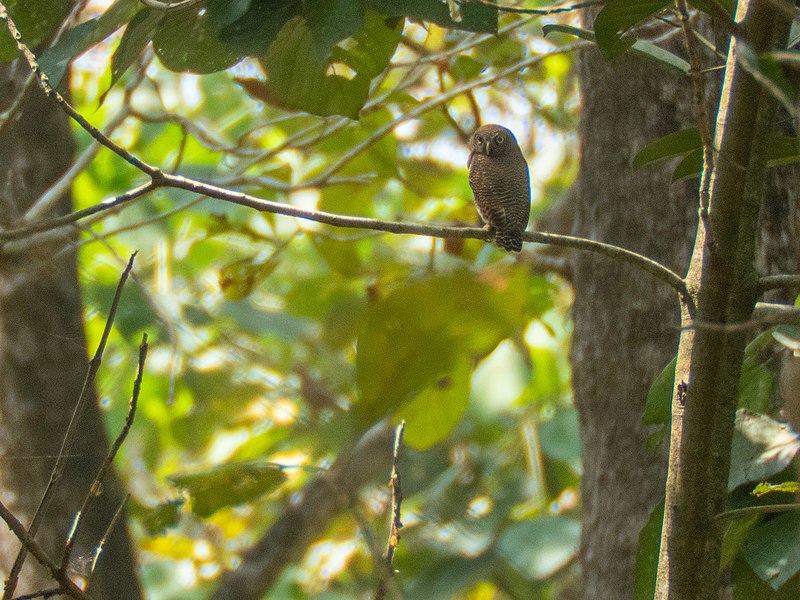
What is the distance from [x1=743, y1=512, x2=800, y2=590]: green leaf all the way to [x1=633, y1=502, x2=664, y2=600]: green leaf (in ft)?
0.44

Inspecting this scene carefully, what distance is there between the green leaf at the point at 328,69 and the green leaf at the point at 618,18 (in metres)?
0.41

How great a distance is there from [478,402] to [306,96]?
6.56ft

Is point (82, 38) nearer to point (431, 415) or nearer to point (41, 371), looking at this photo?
point (41, 371)

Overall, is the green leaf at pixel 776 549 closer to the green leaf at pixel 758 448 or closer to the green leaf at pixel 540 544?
the green leaf at pixel 758 448

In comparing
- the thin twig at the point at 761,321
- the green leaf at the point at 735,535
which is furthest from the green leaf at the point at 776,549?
the thin twig at the point at 761,321

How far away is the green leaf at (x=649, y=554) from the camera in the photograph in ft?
4.57


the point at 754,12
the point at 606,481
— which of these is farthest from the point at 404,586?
the point at 754,12

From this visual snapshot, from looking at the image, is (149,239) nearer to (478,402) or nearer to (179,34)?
(478,402)

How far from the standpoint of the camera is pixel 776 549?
1261 mm

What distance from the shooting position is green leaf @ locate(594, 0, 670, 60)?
1.11 meters

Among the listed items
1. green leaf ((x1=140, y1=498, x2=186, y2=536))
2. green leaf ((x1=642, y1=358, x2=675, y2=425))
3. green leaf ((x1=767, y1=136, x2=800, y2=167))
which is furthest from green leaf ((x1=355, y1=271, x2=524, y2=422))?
green leaf ((x1=767, y1=136, x2=800, y2=167))

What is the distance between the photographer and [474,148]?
2332 mm

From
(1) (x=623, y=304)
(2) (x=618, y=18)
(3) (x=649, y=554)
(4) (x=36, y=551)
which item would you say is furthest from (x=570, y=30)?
(1) (x=623, y=304)

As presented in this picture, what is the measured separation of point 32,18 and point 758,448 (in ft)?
4.03
